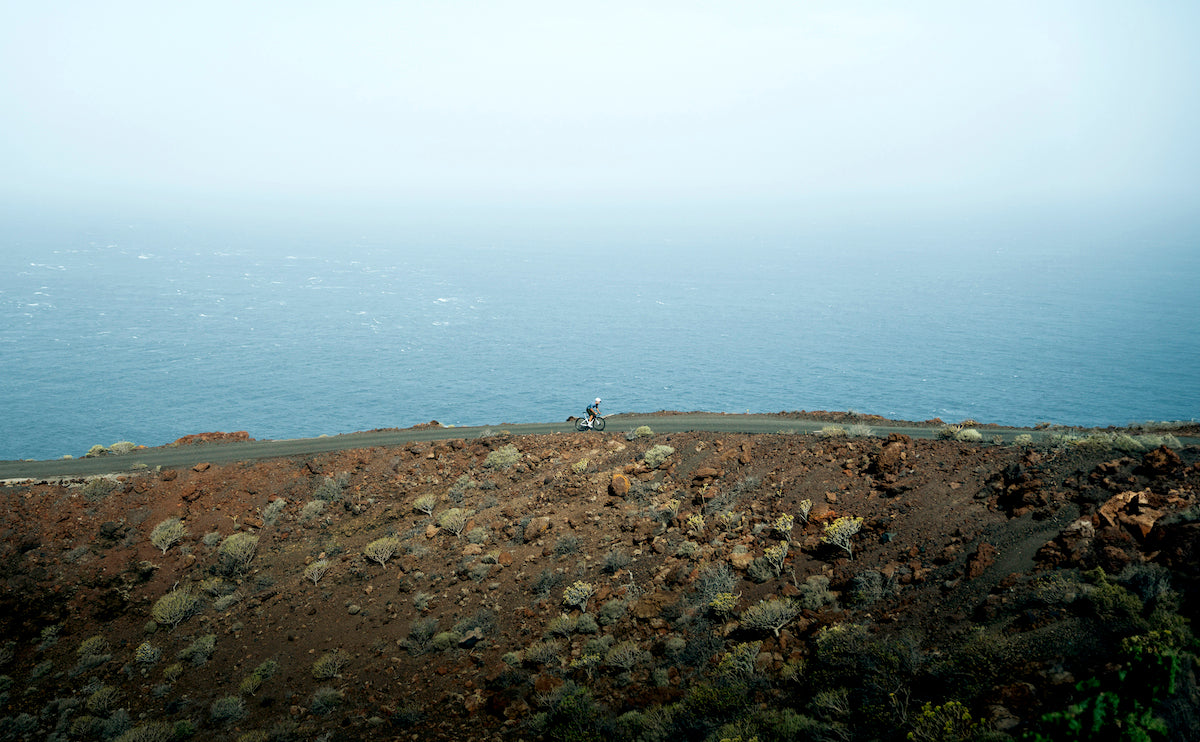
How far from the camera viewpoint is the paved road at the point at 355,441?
2830 cm

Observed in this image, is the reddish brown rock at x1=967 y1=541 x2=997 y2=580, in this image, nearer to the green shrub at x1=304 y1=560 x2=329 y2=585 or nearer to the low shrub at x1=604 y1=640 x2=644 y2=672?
the low shrub at x1=604 y1=640 x2=644 y2=672

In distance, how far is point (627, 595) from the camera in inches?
706

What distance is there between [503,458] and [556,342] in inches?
2671

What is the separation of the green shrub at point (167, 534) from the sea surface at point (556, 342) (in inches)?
1453

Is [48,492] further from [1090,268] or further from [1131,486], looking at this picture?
[1090,268]

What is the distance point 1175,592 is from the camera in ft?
37.7

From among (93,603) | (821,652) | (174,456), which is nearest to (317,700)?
(93,603)

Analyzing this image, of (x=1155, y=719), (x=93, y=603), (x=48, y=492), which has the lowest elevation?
(x=93, y=603)

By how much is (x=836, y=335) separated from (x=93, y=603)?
92.9 m

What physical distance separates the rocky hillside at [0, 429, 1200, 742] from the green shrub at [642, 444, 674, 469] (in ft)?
0.28

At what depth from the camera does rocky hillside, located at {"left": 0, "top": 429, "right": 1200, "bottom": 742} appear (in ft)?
38.6

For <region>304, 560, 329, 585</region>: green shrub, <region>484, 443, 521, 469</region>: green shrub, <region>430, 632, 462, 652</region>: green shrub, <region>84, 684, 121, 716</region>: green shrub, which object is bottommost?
<region>84, 684, 121, 716</region>: green shrub

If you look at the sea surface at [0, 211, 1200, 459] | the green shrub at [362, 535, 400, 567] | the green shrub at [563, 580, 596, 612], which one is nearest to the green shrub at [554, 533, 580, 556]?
the green shrub at [563, 580, 596, 612]

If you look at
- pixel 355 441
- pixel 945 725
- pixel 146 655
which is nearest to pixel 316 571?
pixel 146 655
